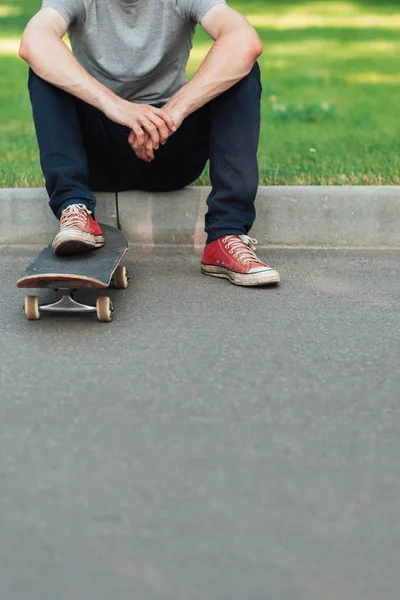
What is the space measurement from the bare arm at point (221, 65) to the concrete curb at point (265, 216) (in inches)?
24.7

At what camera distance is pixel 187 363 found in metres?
2.94

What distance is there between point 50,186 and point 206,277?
0.74m

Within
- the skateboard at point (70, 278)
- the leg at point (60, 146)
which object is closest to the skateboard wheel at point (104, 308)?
the skateboard at point (70, 278)

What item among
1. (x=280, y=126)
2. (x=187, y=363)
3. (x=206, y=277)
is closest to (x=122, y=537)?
(x=187, y=363)

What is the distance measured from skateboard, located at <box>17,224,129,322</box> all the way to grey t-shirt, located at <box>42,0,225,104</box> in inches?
37.5

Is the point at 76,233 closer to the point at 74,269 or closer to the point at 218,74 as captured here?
the point at 74,269

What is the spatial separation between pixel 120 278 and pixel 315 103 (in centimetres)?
362

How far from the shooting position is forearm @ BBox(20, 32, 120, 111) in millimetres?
3834

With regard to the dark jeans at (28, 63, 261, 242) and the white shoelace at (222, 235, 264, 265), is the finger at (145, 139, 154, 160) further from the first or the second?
the white shoelace at (222, 235, 264, 265)

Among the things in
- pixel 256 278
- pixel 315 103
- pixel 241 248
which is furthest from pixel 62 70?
pixel 315 103

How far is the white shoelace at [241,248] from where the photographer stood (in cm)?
386

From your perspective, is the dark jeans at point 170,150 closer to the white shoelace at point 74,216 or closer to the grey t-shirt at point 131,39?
the white shoelace at point 74,216

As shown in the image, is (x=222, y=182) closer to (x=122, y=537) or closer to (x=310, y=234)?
(x=310, y=234)

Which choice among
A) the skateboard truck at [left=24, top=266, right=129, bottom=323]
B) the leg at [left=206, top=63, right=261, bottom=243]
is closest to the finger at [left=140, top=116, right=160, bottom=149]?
the leg at [left=206, top=63, right=261, bottom=243]
